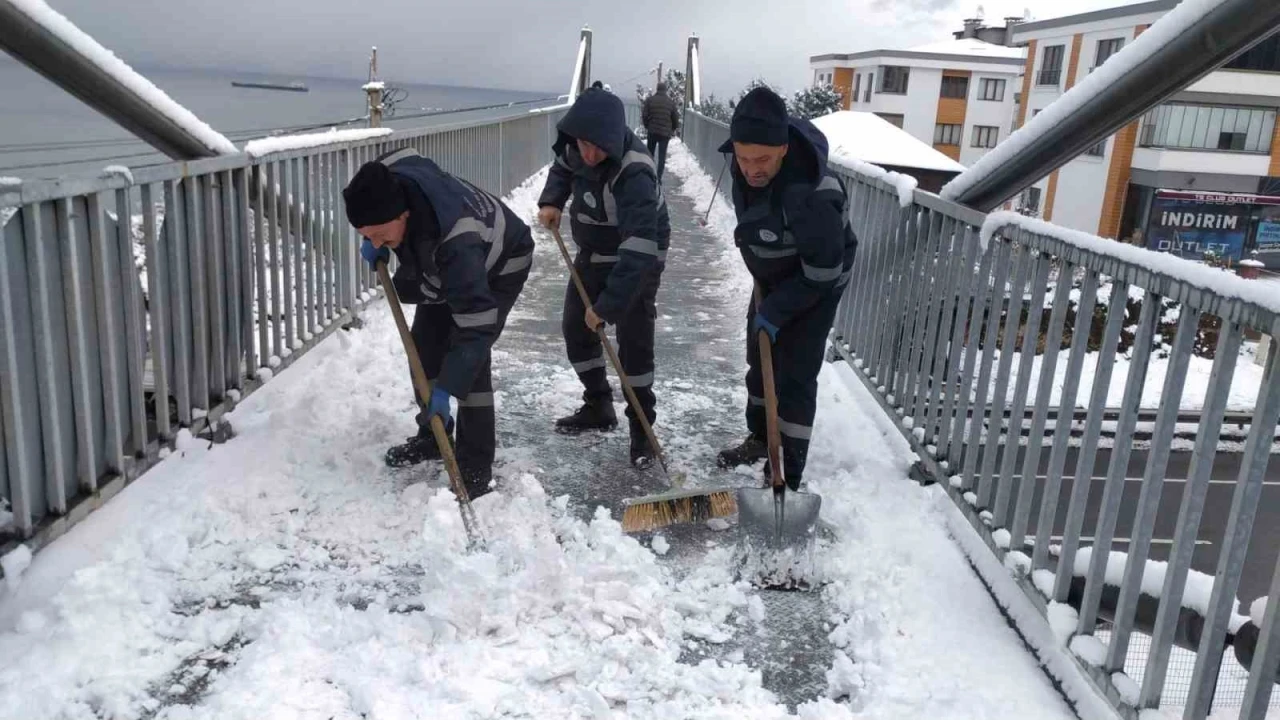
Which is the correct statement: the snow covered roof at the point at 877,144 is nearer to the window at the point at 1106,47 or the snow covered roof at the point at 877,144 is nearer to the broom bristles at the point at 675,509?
the broom bristles at the point at 675,509

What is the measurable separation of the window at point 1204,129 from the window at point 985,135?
16648mm

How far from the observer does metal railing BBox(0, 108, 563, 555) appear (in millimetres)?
3006

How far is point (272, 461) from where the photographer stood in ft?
13.9

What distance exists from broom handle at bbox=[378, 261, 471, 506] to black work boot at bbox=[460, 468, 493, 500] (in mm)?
92

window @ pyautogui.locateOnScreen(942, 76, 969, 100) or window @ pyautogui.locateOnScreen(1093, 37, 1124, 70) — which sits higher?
window @ pyautogui.locateOnScreen(1093, 37, 1124, 70)

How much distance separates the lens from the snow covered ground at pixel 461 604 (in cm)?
279

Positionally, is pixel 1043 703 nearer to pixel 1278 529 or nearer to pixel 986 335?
pixel 986 335

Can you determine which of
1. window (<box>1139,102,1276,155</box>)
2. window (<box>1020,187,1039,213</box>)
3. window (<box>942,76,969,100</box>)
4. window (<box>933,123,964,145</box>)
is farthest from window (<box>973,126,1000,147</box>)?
window (<box>1139,102,1276,155</box>)

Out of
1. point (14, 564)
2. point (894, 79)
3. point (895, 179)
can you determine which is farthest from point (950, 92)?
point (14, 564)

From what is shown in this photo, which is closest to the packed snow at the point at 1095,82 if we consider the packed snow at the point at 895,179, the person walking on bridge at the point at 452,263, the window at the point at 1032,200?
the packed snow at the point at 895,179

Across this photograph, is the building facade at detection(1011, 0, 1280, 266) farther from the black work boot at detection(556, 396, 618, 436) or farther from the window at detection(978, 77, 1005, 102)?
the black work boot at detection(556, 396, 618, 436)

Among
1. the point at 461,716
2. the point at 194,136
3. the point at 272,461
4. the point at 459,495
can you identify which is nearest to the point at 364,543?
the point at 459,495

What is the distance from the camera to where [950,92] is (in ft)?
178

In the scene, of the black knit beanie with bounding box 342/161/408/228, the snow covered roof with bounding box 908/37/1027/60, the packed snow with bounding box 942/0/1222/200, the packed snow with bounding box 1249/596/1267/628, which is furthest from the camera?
the snow covered roof with bounding box 908/37/1027/60
